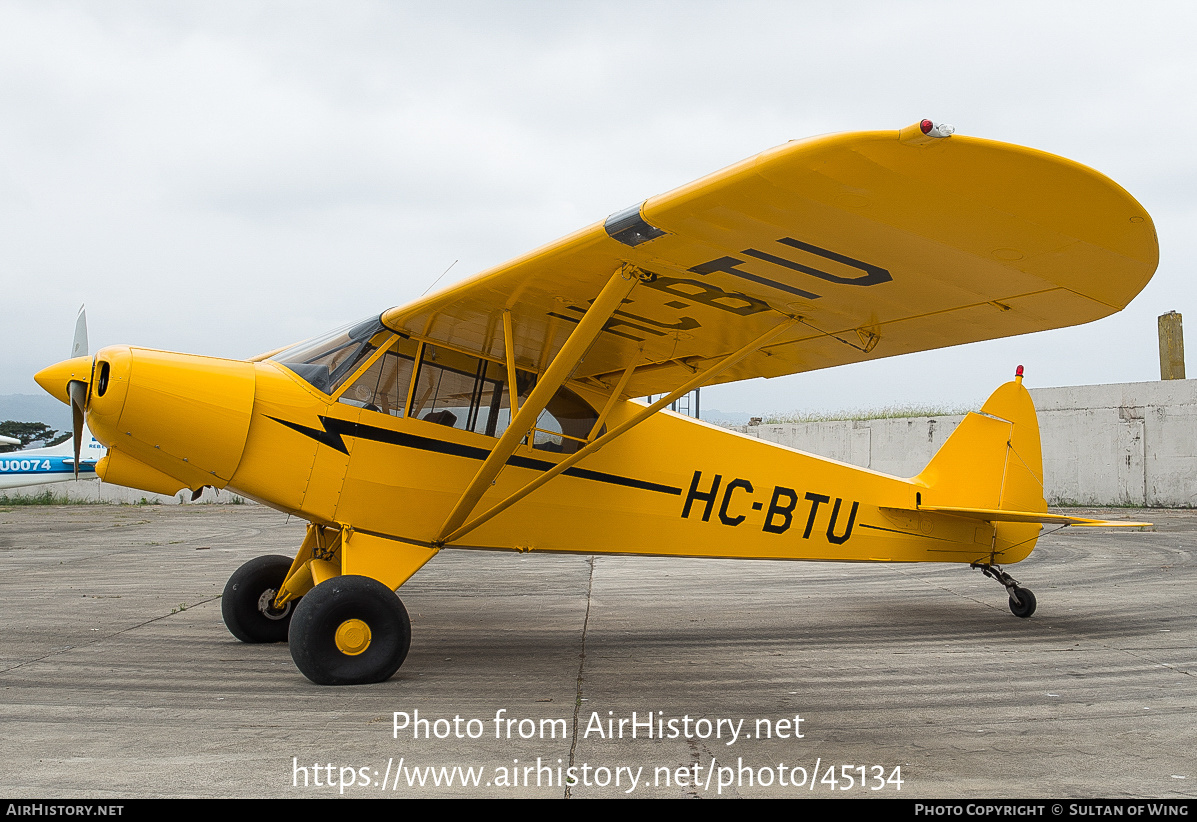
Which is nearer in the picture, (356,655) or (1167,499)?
(356,655)

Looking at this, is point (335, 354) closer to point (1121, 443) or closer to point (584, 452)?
point (584, 452)

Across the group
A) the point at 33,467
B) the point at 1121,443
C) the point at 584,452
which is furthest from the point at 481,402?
the point at 33,467

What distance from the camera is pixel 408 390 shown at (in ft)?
18.1

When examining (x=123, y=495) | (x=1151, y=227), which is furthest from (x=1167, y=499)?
(x=123, y=495)

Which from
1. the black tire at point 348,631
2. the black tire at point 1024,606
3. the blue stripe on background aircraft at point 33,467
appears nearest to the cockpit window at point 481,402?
the black tire at point 348,631

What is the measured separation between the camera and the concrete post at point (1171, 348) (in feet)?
70.4

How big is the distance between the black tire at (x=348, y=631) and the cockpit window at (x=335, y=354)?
143 cm

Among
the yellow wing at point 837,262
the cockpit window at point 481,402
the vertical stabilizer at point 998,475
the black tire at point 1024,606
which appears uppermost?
the yellow wing at point 837,262

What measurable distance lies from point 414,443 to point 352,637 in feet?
4.55

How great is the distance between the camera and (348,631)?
185 inches

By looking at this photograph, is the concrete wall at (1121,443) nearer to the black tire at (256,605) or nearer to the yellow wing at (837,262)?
the yellow wing at (837,262)

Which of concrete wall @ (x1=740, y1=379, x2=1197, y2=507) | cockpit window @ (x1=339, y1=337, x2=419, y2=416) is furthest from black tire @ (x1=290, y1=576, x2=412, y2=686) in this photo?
Result: concrete wall @ (x1=740, y1=379, x2=1197, y2=507)
